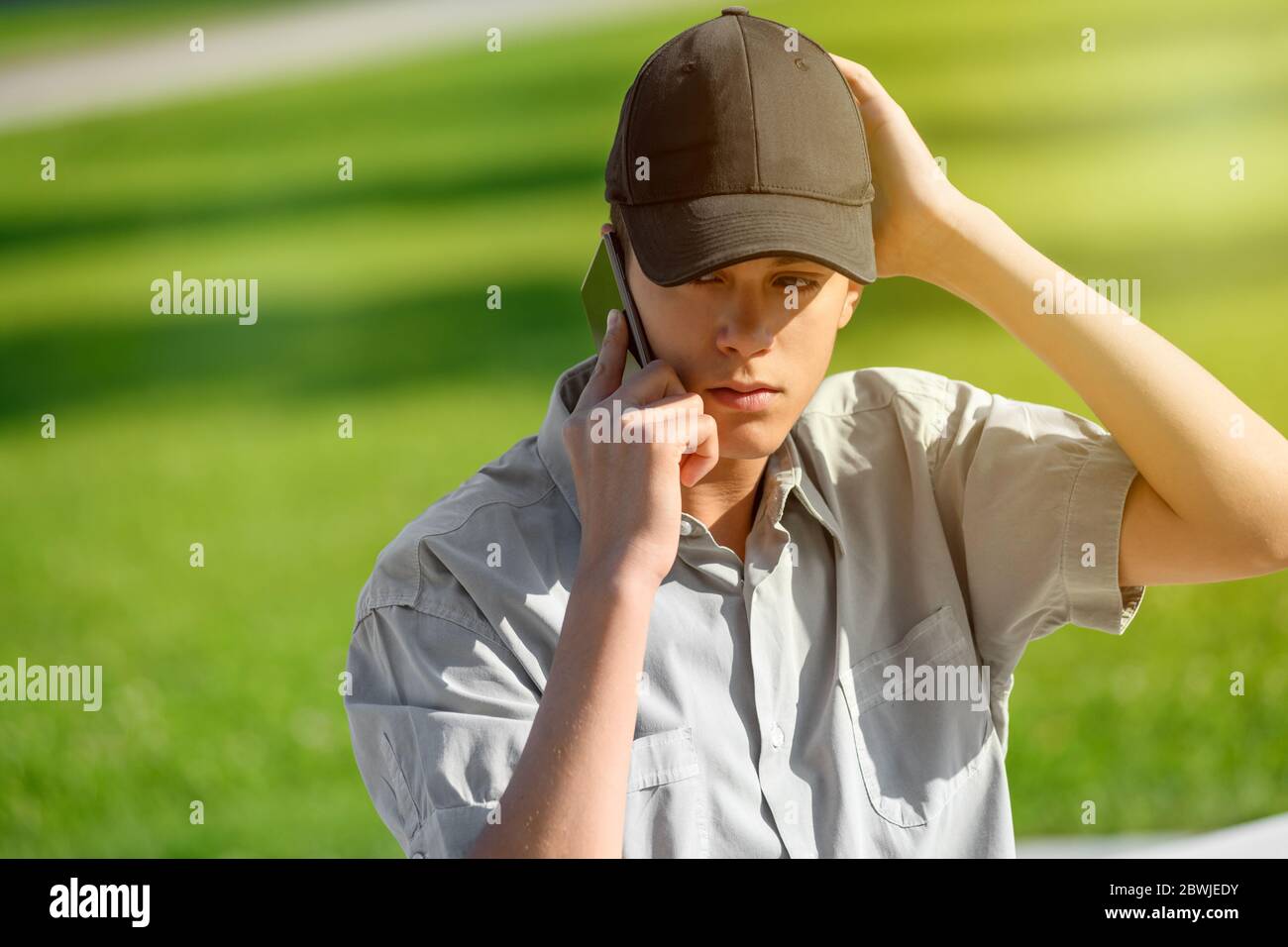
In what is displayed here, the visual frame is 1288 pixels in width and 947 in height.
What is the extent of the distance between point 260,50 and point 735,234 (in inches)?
299

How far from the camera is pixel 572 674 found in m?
1.47

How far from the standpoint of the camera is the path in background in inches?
315

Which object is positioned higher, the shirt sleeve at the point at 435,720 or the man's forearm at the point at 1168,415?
the man's forearm at the point at 1168,415

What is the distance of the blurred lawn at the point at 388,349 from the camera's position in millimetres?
4414

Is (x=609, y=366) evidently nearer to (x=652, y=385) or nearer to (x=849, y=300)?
(x=652, y=385)

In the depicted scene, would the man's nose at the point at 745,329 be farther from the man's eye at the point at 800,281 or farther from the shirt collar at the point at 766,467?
the shirt collar at the point at 766,467

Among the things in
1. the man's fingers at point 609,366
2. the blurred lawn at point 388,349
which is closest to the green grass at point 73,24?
the blurred lawn at point 388,349

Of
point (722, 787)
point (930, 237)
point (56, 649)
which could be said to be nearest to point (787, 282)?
point (930, 237)

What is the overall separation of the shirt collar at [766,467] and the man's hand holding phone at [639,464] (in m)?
0.08

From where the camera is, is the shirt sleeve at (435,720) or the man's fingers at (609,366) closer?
the shirt sleeve at (435,720)

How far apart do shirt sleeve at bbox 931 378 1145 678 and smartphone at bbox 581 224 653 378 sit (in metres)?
0.41

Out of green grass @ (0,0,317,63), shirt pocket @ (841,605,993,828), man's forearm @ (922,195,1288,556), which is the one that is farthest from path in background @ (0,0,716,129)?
shirt pocket @ (841,605,993,828)

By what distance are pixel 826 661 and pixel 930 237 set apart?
1.79 ft

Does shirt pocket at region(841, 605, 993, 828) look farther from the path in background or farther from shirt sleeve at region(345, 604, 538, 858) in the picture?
the path in background
